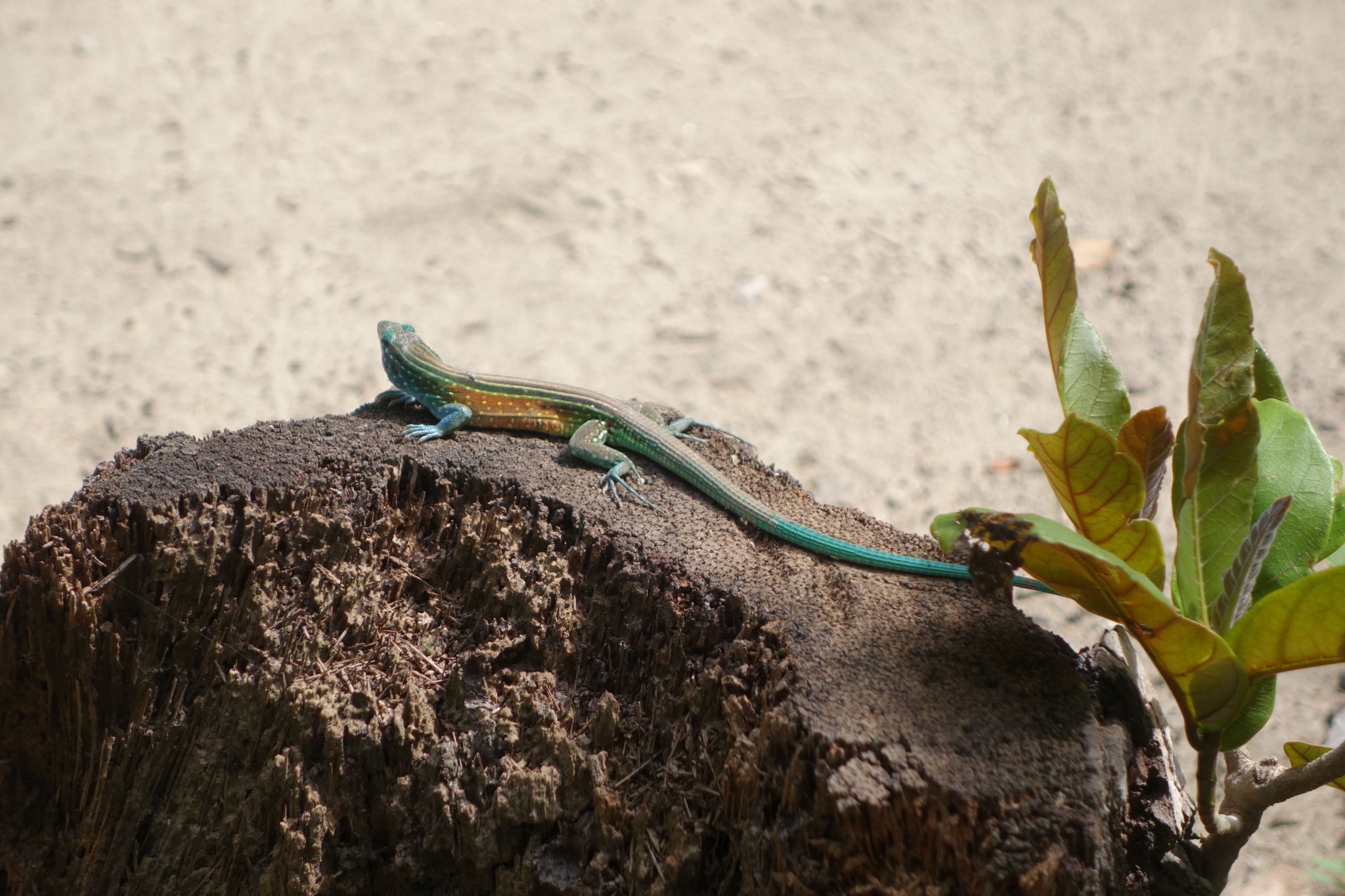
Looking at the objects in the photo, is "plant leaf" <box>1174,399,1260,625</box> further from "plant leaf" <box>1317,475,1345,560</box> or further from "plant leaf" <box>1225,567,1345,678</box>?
"plant leaf" <box>1317,475,1345,560</box>

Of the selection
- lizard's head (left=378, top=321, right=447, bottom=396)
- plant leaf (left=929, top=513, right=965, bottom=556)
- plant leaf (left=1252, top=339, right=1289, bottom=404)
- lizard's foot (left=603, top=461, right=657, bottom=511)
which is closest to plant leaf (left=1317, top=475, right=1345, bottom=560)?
plant leaf (left=1252, top=339, right=1289, bottom=404)

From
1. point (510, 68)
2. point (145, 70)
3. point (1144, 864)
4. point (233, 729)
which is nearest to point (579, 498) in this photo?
point (233, 729)

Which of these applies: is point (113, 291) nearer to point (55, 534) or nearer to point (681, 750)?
point (55, 534)

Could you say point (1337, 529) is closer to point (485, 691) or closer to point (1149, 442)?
point (1149, 442)

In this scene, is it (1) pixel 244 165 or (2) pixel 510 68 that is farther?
(2) pixel 510 68

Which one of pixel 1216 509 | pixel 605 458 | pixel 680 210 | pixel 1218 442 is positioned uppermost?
pixel 680 210

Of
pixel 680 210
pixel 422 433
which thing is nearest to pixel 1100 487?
pixel 422 433

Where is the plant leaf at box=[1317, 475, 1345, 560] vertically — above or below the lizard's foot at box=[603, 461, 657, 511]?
below
